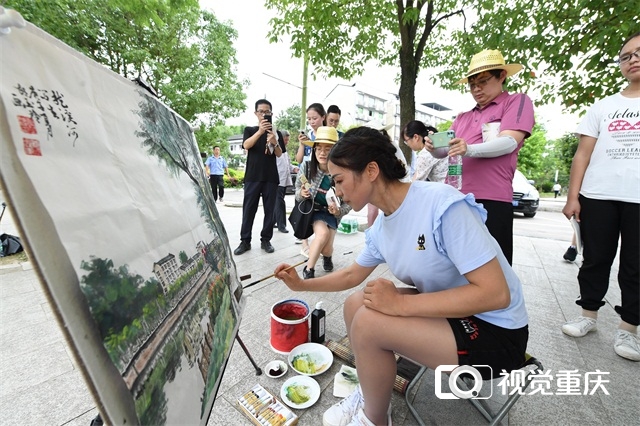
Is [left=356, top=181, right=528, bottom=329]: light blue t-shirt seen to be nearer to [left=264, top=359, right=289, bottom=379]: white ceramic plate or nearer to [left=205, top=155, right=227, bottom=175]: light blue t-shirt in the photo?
[left=264, top=359, right=289, bottom=379]: white ceramic plate

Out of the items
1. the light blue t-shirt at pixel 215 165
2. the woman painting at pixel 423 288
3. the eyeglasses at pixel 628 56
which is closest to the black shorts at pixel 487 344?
the woman painting at pixel 423 288

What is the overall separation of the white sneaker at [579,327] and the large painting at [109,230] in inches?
99.3

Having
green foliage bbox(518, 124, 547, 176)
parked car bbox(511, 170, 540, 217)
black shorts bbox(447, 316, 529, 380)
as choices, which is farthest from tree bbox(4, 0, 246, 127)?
green foliage bbox(518, 124, 547, 176)

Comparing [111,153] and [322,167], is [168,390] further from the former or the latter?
[322,167]

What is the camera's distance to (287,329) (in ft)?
5.96

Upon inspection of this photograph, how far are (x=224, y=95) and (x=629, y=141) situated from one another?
41.3 ft

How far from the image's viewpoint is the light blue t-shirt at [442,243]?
1.06 meters

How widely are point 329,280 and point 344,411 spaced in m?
0.61

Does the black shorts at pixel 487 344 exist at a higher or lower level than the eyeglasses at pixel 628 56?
lower

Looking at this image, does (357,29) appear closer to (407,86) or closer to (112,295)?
(407,86)

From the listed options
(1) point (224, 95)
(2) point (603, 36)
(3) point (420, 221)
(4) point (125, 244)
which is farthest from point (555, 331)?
(1) point (224, 95)

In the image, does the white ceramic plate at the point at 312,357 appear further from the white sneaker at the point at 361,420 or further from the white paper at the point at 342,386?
the white sneaker at the point at 361,420

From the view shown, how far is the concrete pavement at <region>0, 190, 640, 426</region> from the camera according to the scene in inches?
56.2

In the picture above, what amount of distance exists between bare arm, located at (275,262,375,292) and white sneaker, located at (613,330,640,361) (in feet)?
6.19
